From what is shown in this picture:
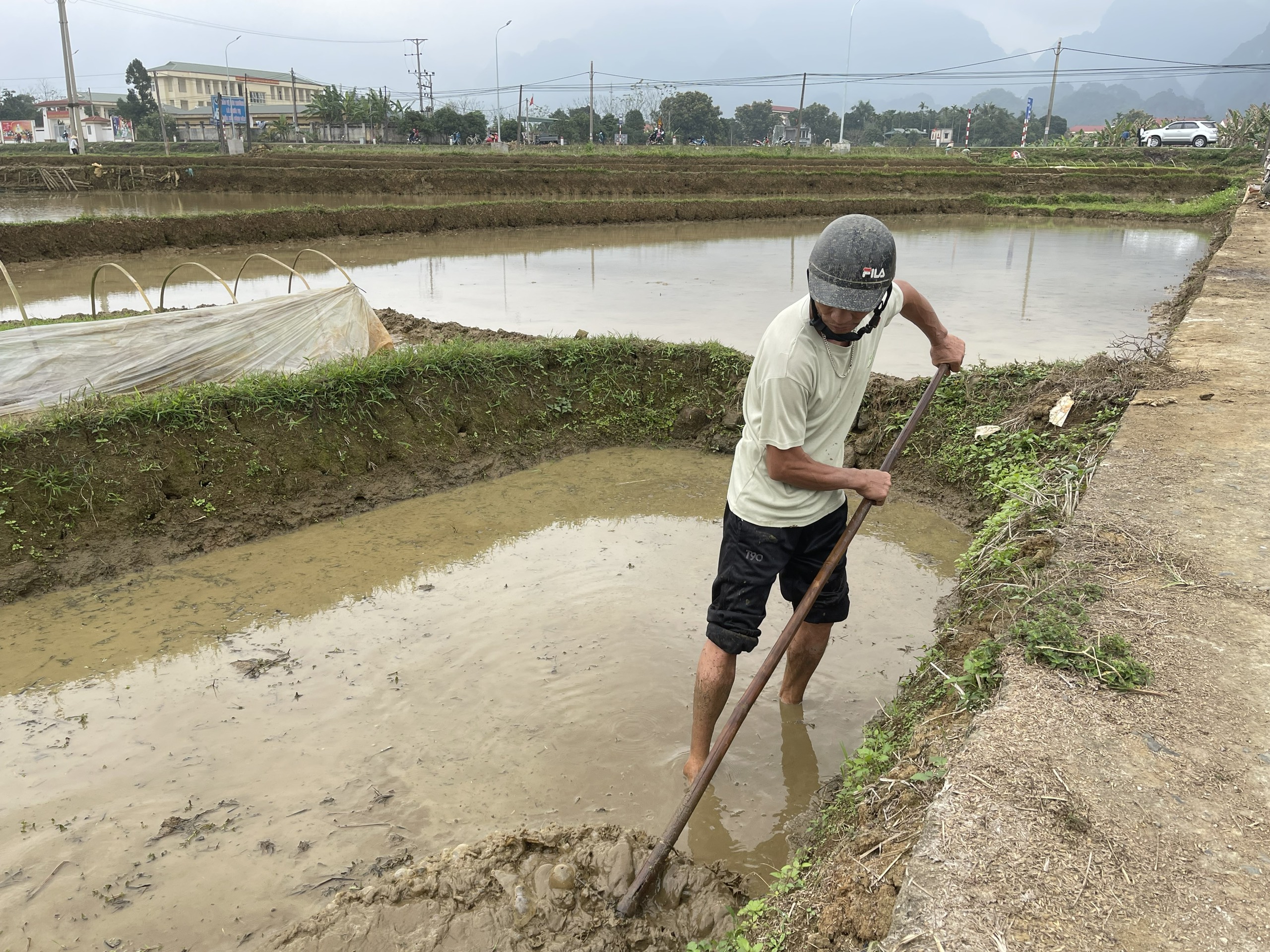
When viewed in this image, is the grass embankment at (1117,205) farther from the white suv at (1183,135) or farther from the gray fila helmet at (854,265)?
the gray fila helmet at (854,265)

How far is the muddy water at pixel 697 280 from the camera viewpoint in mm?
8109

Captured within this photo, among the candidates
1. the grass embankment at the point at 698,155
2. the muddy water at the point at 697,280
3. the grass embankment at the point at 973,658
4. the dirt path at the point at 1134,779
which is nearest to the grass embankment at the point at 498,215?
the muddy water at the point at 697,280

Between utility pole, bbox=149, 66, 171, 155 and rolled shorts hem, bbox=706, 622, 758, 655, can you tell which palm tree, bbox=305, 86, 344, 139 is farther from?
rolled shorts hem, bbox=706, 622, 758, 655

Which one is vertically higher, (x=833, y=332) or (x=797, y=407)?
(x=833, y=332)

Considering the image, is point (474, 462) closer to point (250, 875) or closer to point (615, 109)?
point (250, 875)

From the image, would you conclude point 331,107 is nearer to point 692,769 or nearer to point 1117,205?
point 1117,205

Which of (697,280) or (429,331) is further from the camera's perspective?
(697,280)

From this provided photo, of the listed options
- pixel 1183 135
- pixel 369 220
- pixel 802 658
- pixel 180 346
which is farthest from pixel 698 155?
pixel 802 658

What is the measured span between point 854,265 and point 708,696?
1.41 m

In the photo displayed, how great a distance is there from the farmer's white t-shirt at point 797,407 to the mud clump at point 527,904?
3.50 feet

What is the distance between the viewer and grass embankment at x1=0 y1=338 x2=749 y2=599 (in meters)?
4.22

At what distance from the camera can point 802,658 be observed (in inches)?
120

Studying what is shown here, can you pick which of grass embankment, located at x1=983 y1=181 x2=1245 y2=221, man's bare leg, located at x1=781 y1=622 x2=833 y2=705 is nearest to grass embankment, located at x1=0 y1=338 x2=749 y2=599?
man's bare leg, located at x1=781 y1=622 x2=833 y2=705

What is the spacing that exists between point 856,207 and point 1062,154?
20.6 meters
